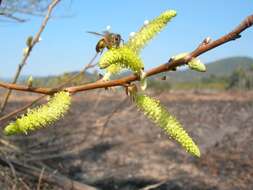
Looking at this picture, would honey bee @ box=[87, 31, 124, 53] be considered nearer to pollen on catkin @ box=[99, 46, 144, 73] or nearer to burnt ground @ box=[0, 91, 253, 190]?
pollen on catkin @ box=[99, 46, 144, 73]

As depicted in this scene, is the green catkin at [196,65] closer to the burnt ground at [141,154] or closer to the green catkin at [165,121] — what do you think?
the green catkin at [165,121]

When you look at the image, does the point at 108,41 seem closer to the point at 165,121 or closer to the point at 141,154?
the point at 165,121

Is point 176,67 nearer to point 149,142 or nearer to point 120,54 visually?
point 120,54

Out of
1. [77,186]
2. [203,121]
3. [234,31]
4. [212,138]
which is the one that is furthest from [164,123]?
[203,121]

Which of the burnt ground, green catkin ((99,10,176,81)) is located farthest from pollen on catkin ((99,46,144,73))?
the burnt ground

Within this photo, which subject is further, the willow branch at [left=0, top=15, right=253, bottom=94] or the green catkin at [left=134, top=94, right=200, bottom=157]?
the green catkin at [left=134, top=94, right=200, bottom=157]

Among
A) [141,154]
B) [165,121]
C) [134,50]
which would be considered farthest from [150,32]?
[141,154]
